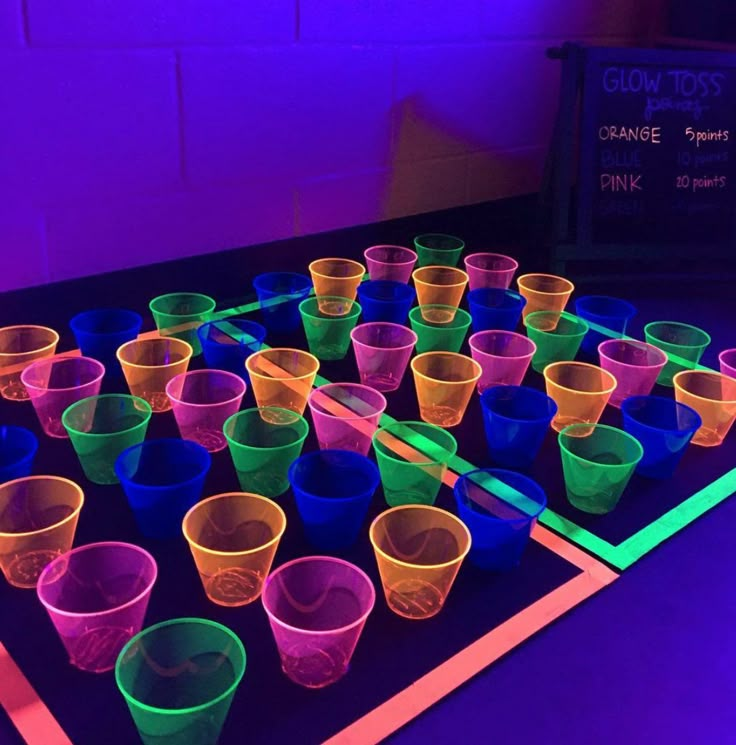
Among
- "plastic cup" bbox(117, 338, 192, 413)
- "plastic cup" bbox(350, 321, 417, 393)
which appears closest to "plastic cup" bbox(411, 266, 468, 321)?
"plastic cup" bbox(350, 321, 417, 393)

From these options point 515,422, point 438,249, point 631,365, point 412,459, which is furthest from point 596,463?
point 438,249

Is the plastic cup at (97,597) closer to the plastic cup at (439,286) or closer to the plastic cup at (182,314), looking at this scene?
the plastic cup at (182,314)

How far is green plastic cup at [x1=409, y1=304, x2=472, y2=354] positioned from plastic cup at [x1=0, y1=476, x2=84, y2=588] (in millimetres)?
638

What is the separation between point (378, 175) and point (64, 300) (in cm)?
76

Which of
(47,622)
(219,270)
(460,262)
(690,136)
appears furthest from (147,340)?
(690,136)

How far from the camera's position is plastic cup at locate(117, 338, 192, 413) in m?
1.16

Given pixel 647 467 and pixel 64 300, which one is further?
pixel 64 300

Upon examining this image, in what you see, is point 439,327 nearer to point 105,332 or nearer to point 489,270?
point 489,270

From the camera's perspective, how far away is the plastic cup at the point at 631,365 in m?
1.22

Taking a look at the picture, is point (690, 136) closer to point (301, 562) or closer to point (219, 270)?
point (219, 270)

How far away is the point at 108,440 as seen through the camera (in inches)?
38.3

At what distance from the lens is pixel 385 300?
57.4 inches

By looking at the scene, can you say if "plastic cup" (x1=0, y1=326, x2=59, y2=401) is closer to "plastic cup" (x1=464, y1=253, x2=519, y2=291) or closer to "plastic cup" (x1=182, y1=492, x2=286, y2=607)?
"plastic cup" (x1=182, y1=492, x2=286, y2=607)

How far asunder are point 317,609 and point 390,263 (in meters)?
0.93
